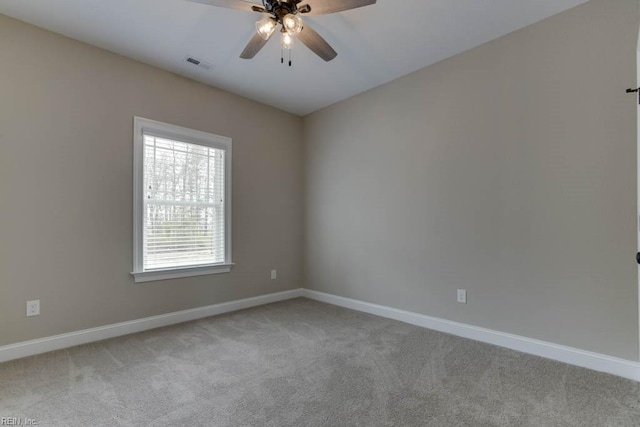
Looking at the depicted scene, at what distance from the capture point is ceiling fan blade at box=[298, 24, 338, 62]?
218 cm

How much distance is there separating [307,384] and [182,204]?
2.39 m

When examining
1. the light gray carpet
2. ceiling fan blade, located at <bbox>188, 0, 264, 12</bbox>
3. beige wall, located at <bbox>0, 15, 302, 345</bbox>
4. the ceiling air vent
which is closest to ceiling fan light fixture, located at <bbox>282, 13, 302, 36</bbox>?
ceiling fan blade, located at <bbox>188, 0, 264, 12</bbox>

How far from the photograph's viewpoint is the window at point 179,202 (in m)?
3.18

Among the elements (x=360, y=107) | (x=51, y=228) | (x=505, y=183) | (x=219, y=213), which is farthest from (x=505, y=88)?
(x=51, y=228)

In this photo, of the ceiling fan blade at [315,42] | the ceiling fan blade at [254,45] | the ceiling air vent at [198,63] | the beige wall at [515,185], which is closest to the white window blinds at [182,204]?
the ceiling air vent at [198,63]

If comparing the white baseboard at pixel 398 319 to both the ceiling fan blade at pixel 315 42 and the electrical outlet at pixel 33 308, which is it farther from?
the ceiling fan blade at pixel 315 42

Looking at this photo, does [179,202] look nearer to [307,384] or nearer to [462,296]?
[307,384]

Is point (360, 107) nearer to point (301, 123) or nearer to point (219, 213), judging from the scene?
point (301, 123)

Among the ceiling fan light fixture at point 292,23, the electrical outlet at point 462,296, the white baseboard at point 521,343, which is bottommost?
the white baseboard at point 521,343

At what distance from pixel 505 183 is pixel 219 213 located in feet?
10.2

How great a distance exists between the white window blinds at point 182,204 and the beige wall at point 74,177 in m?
0.20

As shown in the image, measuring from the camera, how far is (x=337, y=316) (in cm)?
365

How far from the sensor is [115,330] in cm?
297

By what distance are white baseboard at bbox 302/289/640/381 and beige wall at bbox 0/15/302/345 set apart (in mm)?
2117
